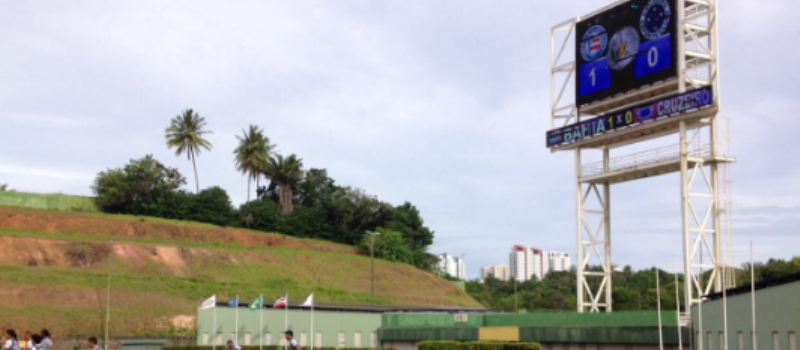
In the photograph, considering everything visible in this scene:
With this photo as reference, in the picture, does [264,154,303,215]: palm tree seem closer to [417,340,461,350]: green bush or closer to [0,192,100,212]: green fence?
[0,192,100,212]: green fence

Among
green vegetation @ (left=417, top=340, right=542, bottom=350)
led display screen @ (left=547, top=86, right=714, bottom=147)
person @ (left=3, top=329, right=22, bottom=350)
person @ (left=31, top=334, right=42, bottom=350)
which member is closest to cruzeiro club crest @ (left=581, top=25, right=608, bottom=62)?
led display screen @ (left=547, top=86, right=714, bottom=147)

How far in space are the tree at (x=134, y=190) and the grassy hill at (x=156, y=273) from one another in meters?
8.42

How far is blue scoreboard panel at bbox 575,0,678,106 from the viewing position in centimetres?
5347

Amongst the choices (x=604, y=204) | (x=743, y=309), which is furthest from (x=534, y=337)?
(x=743, y=309)

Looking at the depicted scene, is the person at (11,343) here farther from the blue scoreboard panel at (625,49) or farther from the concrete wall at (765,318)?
the blue scoreboard panel at (625,49)

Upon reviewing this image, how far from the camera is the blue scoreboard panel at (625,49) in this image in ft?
175

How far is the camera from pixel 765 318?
31.3 meters

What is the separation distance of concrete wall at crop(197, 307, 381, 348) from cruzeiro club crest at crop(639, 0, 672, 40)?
1164 inches

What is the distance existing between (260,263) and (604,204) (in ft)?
191

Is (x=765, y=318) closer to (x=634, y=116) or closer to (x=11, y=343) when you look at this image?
(x=634, y=116)

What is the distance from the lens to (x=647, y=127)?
53.6 meters

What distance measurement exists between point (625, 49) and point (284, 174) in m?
92.8

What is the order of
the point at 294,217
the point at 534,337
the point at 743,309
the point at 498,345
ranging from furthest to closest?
the point at 294,217
the point at 534,337
the point at 498,345
the point at 743,309

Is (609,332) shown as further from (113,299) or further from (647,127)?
(113,299)
